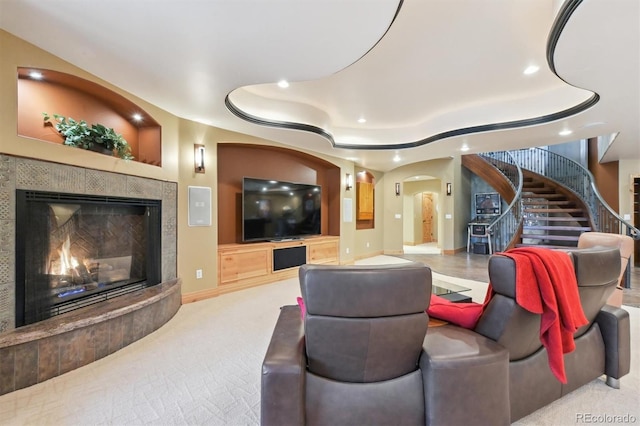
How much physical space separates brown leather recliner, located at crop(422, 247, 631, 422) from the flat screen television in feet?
12.1

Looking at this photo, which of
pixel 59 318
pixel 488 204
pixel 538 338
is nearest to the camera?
pixel 538 338

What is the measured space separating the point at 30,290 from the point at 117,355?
83 cm

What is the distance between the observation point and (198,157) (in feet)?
12.8

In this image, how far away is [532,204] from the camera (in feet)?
23.4

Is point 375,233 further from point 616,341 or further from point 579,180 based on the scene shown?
point 616,341

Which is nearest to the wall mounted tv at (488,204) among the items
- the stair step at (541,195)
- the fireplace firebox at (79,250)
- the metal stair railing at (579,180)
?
the stair step at (541,195)

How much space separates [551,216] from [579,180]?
1.15 m

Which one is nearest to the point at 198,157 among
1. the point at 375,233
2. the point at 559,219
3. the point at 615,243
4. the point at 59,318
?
the point at 59,318

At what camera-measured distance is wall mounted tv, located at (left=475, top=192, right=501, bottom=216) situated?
28.1 feet

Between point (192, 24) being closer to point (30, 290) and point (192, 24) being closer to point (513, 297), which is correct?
point (30, 290)

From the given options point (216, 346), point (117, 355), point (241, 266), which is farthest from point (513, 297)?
point (241, 266)

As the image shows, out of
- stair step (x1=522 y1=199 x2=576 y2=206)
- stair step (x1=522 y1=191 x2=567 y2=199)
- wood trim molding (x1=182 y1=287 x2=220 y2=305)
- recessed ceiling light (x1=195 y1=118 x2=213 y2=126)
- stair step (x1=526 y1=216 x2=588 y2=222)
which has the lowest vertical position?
wood trim molding (x1=182 y1=287 x2=220 y2=305)

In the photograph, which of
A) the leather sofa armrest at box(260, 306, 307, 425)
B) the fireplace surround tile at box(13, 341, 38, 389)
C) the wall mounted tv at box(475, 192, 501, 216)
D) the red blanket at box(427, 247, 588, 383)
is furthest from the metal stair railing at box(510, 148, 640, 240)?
the fireplace surround tile at box(13, 341, 38, 389)

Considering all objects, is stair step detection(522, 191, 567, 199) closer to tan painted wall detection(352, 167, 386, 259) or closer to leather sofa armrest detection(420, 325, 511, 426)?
tan painted wall detection(352, 167, 386, 259)
